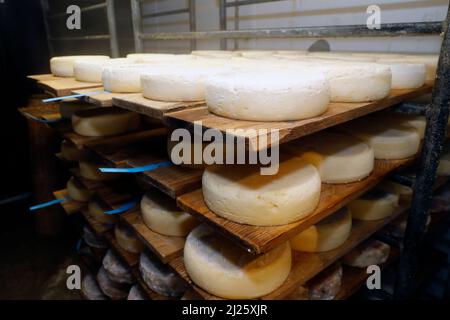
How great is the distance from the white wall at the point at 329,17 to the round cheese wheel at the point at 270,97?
151cm

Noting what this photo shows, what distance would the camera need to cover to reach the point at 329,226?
1408mm

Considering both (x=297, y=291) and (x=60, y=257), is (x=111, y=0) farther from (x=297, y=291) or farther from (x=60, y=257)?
(x=297, y=291)

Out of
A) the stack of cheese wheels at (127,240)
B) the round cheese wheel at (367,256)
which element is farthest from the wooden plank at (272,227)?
the stack of cheese wheels at (127,240)

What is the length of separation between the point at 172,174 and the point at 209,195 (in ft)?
0.97

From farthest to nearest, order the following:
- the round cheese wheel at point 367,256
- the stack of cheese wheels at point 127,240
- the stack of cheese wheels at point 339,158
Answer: the stack of cheese wheels at point 127,240, the round cheese wheel at point 367,256, the stack of cheese wheels at point 339,158

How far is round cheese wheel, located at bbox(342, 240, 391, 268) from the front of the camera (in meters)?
1.72

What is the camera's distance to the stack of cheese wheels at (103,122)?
1807 millimetres

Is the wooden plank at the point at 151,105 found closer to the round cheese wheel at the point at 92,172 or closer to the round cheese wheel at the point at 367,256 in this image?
the round cheese wheel at the point at 92,172

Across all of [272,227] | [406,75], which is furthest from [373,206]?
[272,227]

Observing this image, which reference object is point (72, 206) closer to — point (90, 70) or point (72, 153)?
point (72, 153)

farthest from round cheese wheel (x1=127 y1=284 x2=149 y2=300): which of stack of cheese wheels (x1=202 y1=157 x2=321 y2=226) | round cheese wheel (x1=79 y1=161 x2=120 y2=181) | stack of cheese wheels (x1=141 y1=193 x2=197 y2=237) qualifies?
stack of cheese wheels (x1=202 y1=157 x2=321 y2=226)

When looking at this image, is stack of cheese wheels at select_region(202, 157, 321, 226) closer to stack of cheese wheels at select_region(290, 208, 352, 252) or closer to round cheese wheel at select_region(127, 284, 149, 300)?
stack of cheese wheels at select_region(290, 208, 352, 252)

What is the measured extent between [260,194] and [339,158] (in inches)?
18.5

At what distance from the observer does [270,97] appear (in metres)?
0.93
